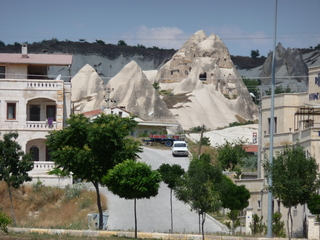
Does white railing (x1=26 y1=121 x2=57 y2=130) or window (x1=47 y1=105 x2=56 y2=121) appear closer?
white railing (x1=26 y1=121 x2=57 y2=130)

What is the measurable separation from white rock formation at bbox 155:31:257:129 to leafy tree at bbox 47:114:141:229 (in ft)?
259

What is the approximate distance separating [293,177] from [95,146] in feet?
29.6

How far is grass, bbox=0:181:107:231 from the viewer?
114ft

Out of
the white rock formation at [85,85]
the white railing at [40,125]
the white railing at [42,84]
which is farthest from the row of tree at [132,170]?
the white rock formation at [85,85]

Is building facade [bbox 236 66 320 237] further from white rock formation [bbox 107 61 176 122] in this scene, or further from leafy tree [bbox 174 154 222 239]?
white rock formation [bbox 107 61 176 122]

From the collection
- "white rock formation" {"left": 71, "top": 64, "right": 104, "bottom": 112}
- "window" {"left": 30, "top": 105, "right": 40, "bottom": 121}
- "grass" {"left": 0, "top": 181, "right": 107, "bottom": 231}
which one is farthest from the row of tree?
"white rock formation" {"left": 71, "top": 64, "right": 104, "bottom": 112}

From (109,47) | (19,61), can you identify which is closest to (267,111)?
(19,61)

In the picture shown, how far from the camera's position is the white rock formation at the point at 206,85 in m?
116

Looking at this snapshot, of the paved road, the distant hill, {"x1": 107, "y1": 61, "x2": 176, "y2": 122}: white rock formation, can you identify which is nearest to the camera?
the paved road

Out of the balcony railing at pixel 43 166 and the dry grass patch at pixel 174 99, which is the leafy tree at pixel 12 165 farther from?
the dry grass patch at pixel 174 99

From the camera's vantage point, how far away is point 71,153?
29469mm

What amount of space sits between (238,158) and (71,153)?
30275mm

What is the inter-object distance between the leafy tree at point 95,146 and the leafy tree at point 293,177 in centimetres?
692

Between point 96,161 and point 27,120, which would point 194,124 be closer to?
point 27,120
